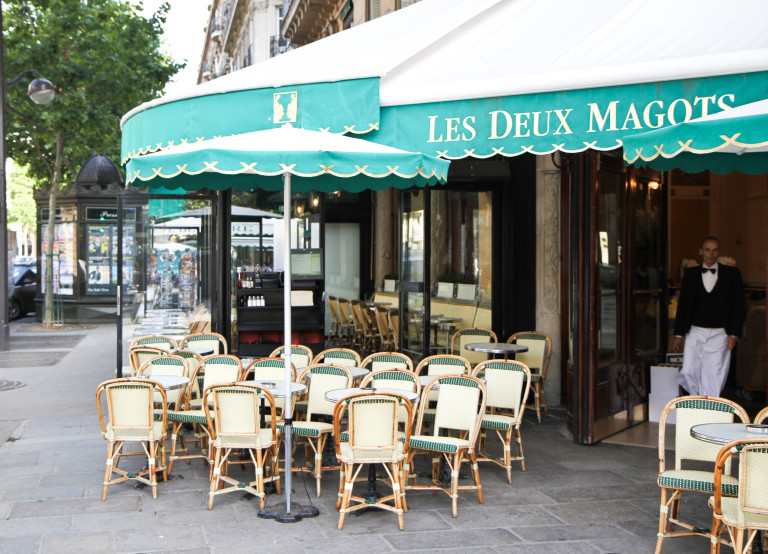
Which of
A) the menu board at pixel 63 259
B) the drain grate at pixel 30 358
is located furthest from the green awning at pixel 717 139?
the menu board at pixel 63 259

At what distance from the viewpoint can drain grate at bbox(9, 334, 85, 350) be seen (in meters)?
16.8

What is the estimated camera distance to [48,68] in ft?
62.6

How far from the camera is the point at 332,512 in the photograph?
6008 mm

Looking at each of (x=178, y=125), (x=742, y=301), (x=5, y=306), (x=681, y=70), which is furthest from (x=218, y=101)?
(x=5, y=306)

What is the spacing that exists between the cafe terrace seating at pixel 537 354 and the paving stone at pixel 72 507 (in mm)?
5097

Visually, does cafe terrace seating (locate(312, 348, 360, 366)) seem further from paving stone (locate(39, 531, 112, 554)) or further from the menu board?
the menu board

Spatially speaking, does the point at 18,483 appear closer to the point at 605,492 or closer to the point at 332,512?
the point at 332,512

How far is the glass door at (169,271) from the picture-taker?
10617mm

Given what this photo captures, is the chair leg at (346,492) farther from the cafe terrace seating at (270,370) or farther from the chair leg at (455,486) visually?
the cafe terrace seating at (270,370)

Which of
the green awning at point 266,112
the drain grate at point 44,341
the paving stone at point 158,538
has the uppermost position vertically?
the green awning at point 266,112

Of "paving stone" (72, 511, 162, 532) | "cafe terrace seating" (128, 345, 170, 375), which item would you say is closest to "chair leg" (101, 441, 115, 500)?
"paving stone" (72, 511, 162, 532)

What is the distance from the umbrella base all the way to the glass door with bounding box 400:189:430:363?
433 centimetres

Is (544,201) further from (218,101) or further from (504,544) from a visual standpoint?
(504,544)

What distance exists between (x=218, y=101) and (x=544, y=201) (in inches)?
181
